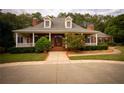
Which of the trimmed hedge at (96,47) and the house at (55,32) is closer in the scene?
the trimmed hedge at (96,47)

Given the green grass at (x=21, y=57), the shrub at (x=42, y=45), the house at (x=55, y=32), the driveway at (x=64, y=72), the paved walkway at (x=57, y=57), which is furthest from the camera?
the shrub at (x=42, y=45)

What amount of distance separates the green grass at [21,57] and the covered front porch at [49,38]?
439mm

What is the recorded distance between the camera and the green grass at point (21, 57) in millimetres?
6340

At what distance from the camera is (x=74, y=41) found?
8938 millimetres

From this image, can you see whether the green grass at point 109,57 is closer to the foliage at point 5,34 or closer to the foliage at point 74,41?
the foliage at point 74,41

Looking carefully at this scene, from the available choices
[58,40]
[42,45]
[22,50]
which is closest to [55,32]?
[58,40]

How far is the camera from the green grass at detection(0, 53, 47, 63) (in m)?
6.34

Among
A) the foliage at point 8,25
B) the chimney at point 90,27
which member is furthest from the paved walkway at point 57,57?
the foliage at point 8,25

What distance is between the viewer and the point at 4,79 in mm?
5797

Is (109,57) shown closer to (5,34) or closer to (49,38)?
(49,38)

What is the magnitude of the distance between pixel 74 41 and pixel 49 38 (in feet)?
3.60

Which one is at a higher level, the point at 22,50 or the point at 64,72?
the point at 22,50

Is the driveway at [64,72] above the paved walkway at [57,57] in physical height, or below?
below
